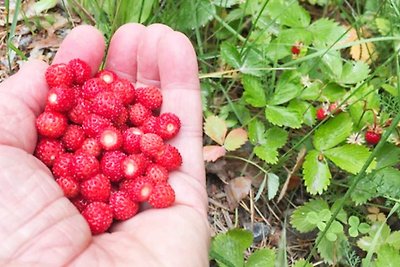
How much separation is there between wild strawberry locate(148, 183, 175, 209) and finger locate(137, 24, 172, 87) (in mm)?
416

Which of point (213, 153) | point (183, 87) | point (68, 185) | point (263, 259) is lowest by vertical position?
point (263, 259)

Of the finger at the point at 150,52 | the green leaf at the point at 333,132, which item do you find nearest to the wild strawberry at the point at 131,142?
the finger at the point at 150,52

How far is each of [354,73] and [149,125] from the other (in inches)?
30.0

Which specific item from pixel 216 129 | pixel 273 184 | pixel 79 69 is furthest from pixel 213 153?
pixel 79 69

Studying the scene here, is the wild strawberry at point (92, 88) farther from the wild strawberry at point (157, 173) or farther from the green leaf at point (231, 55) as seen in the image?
the green leaf at point (231, 55)

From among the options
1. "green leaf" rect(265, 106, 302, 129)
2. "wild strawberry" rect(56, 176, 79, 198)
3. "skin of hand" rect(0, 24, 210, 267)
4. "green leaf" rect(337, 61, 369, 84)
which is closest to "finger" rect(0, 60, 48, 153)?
"skin of hand" rect(0, 24, 210, 267)

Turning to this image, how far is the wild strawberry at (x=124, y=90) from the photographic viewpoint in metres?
1.82

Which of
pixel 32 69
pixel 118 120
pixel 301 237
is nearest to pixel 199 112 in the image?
pixel 118 120

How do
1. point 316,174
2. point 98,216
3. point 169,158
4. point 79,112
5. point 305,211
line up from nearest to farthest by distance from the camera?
point 98,216
point 169,158
point 79,112
point 316,174
point 305,211

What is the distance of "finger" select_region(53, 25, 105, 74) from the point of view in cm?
184

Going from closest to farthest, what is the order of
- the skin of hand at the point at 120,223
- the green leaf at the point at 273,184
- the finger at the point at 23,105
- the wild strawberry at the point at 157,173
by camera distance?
the skin of hand at the point at 120,223 < the finger at the point at 23,105 < the wild strawberry at the point at 157,173 < the green leaf at the point at 273,184

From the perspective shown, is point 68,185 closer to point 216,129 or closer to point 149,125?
point 149,125

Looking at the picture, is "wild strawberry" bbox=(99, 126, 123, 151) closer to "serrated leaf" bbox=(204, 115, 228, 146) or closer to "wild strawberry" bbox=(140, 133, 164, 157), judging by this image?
"wild strawberry" bbox=(140, 133, 164, 157)

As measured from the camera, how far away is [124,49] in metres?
1.89
